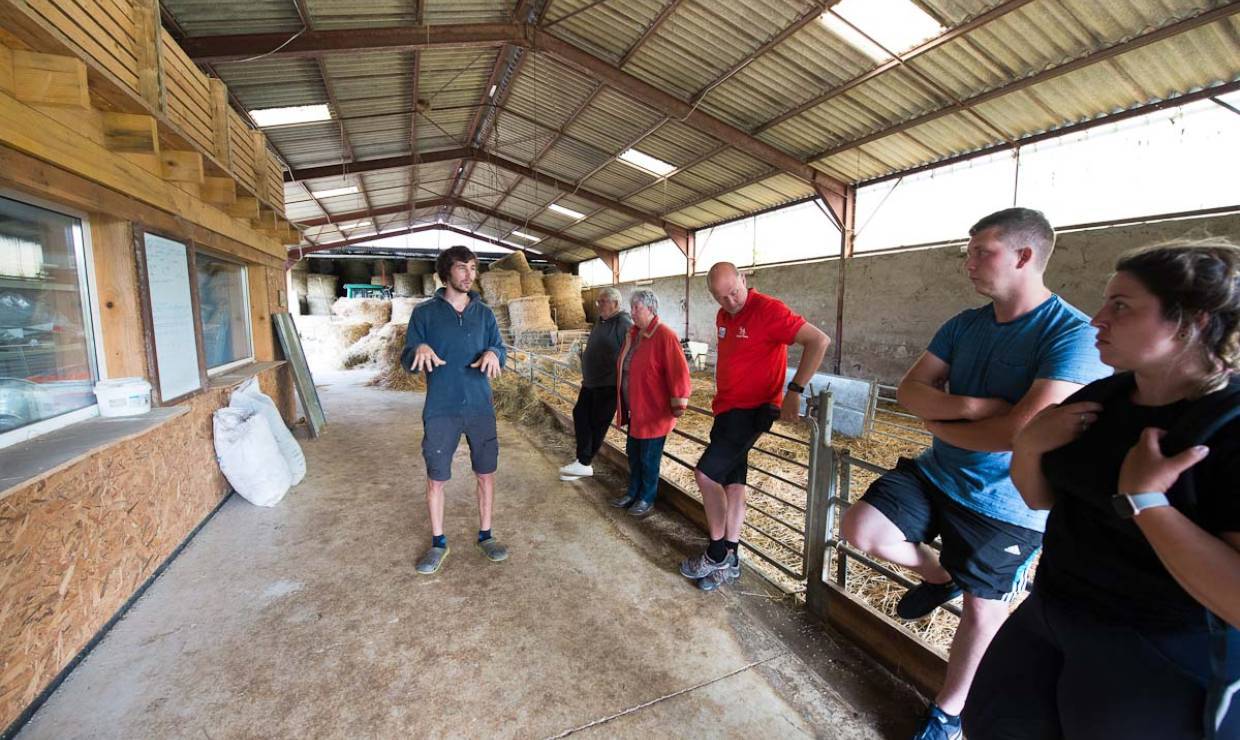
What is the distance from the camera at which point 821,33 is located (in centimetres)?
573

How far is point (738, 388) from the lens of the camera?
2.62 m

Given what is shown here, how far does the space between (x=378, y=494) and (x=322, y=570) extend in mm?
1313

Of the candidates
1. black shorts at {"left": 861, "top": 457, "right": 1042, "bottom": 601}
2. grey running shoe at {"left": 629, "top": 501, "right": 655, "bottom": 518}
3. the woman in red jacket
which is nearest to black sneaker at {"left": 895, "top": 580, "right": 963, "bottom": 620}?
black shorts at {"left": 861, "top": 457, "right": 1042, "bottom": 601}

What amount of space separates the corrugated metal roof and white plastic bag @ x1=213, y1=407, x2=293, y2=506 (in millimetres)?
4495

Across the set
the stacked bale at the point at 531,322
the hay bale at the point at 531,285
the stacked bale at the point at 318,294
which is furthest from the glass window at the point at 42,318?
the stacked bale at the point at 318,294

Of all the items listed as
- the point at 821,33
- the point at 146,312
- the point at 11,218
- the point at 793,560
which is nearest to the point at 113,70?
the point at 11,218

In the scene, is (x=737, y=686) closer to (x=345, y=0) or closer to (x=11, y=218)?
(x=11, y=218)

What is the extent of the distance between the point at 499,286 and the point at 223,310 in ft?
36.5

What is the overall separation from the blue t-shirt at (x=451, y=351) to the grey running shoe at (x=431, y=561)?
861 millimetres

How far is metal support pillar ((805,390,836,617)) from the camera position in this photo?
2.39 meters

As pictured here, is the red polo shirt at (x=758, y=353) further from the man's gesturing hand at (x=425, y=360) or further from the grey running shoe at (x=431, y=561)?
the grey running shoe at (x=431, y=561)

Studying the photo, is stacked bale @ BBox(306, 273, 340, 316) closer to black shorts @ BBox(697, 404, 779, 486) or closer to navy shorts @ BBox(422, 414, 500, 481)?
navy shorts @ BBox(422, 414, 500, 481)

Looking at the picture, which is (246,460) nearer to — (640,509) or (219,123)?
(219,123)

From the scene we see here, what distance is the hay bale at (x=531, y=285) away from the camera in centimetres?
1684
